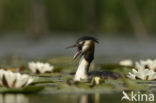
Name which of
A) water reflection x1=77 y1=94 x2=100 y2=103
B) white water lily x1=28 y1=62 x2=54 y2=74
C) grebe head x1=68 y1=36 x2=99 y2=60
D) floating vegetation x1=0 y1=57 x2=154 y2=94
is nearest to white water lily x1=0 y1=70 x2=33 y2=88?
floating vegetation x1=0 y1=57 x2=154 y2=94

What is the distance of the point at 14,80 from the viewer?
326 inches

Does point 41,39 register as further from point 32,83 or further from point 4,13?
point 32,83

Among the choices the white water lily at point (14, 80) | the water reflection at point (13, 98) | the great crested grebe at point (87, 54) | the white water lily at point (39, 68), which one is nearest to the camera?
the water reflection at point (13, 98)

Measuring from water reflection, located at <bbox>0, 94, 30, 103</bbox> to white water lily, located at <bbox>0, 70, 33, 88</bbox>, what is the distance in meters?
0.19

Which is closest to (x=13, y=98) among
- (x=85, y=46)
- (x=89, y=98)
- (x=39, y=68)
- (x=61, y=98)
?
(x=61, y=98)

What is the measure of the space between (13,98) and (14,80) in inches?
15.5

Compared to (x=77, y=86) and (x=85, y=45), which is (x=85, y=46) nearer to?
(x=85, y=45)

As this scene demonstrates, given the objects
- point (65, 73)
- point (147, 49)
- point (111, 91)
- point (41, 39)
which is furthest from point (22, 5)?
point (111, 91)

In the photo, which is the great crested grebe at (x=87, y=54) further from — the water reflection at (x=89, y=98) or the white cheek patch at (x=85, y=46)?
the water reflection at (x=89, y=98)

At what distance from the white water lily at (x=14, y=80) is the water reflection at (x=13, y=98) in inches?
7.6

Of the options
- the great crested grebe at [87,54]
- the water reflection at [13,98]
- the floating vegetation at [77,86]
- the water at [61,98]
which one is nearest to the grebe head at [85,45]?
the great crested grebe at [87,54]

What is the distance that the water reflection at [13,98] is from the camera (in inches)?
305

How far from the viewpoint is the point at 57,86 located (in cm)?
883

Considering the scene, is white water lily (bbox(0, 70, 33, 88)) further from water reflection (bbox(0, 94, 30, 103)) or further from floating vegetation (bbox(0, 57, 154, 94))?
water reflection (bbox(0, 94, 30, 103))
